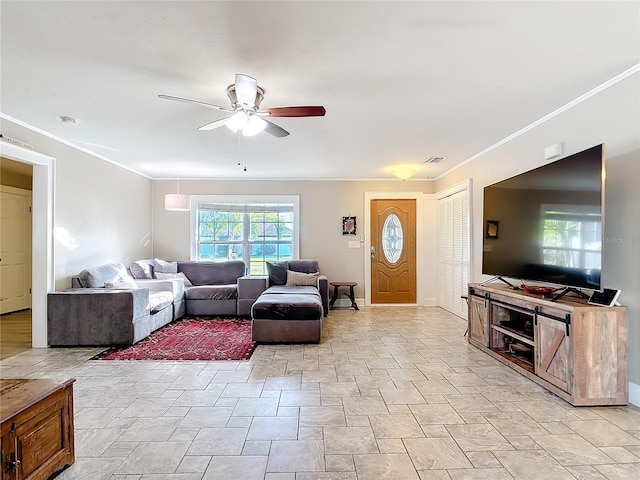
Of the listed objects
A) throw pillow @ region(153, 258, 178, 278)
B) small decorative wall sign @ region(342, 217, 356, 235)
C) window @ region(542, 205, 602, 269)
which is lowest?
throw pillow @ region(153, 258, 178, 278)

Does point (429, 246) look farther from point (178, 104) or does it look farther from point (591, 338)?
point (178, 104)

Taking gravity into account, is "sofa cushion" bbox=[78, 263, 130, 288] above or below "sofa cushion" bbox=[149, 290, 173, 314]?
above

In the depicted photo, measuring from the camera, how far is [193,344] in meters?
4.09

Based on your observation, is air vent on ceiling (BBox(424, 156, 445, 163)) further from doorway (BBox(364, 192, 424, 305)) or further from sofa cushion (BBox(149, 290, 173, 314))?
sofa cushion (BBox(149, 290, 173, 314))

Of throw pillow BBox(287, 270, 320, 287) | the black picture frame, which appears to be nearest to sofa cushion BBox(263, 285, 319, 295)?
throw pillow BBox(287, 270, 320, 287)

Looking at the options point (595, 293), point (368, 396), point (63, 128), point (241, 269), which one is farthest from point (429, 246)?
point (63, 128)

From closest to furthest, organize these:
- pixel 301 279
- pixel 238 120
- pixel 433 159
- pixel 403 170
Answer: pixel 238 120
pixel 433 159
pixel 403 170
pixel 301 279

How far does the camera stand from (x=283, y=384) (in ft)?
9.55

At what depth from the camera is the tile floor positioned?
6.01 ft

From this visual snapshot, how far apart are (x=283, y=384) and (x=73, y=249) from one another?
11.2 ft

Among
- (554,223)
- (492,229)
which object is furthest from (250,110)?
(492,229)

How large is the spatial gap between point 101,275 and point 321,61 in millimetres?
3896

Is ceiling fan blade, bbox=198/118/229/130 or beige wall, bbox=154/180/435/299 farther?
beige wall, bbox=154/180/435/299

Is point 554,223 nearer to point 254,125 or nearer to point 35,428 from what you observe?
point 254,125
